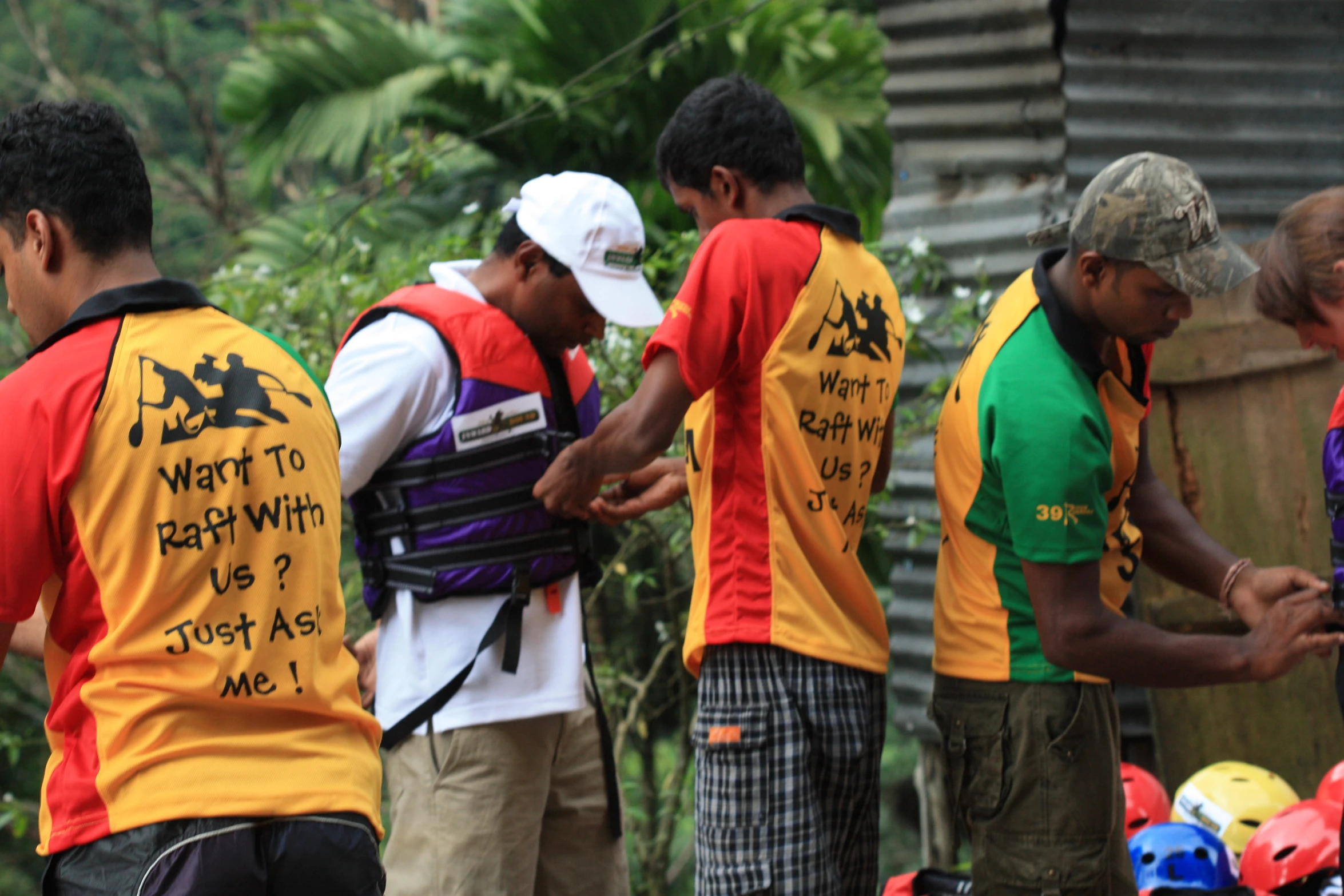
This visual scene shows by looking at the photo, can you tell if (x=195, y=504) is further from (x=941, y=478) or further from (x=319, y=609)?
(x=941, y=478)

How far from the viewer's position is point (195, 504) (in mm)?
1987

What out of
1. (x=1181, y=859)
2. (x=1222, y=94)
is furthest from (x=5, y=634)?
(x=1222, y=94)

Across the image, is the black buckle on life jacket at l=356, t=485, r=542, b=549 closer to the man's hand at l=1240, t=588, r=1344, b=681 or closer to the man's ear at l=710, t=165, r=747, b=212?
the man's ear at l=710, t=165, r=747, b=212

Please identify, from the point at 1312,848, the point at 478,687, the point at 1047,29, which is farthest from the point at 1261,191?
the point at 478,687

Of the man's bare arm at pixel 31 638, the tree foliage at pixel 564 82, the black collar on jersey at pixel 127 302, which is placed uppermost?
the tree foliage at pixel 564 82

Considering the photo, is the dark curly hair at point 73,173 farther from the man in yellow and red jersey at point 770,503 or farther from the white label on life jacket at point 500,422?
the man in yellow and red jersey at point 770,503

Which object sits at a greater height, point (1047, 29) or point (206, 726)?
point (1047, 29)

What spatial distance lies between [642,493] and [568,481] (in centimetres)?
57

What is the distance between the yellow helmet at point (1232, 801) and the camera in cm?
403

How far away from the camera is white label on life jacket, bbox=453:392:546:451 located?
2898 millimetres

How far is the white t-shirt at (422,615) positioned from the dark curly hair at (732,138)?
2.41 ft

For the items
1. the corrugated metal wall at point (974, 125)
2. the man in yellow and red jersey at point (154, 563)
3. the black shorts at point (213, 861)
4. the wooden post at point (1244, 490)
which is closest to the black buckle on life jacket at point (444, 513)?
the man in yellow and red jersey at point (154, 563)

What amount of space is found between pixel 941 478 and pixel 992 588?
0.27 m

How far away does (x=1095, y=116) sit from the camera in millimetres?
5004
